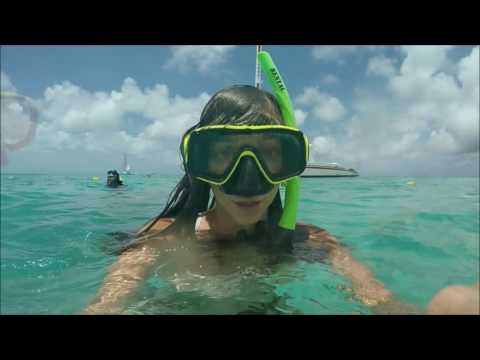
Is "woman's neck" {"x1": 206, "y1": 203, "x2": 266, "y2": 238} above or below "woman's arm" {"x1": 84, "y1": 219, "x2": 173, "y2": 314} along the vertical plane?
above

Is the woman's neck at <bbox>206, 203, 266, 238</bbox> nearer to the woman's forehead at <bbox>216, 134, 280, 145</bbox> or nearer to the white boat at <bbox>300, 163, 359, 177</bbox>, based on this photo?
the woman's forehead at <bbox>216, 134, 280, 145</bbox>

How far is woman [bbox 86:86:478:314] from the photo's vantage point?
215 cm

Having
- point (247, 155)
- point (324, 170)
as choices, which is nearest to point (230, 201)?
point (247, 155)

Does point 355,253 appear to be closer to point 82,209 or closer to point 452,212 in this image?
point 452,212

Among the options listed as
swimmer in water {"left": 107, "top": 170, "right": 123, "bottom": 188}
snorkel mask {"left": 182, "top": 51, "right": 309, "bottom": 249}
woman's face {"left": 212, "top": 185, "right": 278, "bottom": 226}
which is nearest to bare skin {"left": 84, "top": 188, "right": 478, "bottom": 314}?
woman's face {"left": 212, "top": 185, "right": 278, "bottom": 226}

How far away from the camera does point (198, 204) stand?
2.58 meters

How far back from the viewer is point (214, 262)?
90.8 inches

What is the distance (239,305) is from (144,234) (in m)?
1.16

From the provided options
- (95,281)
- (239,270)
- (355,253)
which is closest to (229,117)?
(239,270)

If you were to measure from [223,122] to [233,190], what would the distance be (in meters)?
0.48

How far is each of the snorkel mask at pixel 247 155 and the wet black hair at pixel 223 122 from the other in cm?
8

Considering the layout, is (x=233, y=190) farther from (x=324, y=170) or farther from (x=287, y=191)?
(x=324, y=170)

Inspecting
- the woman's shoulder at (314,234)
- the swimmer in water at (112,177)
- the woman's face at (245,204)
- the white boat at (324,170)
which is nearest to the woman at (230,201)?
the woman's face at (245,204)
